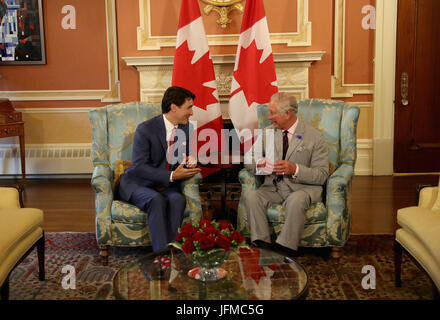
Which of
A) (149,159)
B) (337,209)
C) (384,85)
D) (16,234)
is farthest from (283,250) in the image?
(384,85)

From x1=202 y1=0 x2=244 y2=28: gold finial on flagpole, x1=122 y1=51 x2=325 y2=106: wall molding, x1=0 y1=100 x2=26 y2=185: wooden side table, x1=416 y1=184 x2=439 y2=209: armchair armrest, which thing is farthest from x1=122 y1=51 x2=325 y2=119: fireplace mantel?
x1=416 y1=184 x2=439 y2=209: armchair armrest

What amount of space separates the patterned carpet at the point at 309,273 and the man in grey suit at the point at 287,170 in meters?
0.31

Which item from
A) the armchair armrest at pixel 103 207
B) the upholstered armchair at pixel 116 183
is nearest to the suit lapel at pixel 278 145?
the upholstered armchair at pixel 116 183

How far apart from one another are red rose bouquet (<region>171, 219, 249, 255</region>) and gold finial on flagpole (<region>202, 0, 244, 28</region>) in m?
3.40

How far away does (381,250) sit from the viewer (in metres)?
A: 3.26

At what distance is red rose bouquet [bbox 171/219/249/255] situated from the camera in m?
2.04

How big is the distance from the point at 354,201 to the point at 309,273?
1.76m

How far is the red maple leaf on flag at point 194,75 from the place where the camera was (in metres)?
4.61

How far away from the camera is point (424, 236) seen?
92.0 inches

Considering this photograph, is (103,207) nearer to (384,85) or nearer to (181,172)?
(181,172)

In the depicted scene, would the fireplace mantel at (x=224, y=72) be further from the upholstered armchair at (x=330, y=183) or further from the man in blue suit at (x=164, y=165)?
the man in blue suit at (x=164, y=165)

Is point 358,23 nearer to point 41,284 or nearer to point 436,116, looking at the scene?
point 436,116

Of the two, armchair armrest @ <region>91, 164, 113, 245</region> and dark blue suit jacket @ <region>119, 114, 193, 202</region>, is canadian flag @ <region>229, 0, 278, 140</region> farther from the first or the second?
armchair armrest @ <region>91, 164, 113, 245</region>

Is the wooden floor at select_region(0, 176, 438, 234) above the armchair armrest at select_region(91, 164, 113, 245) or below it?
below
